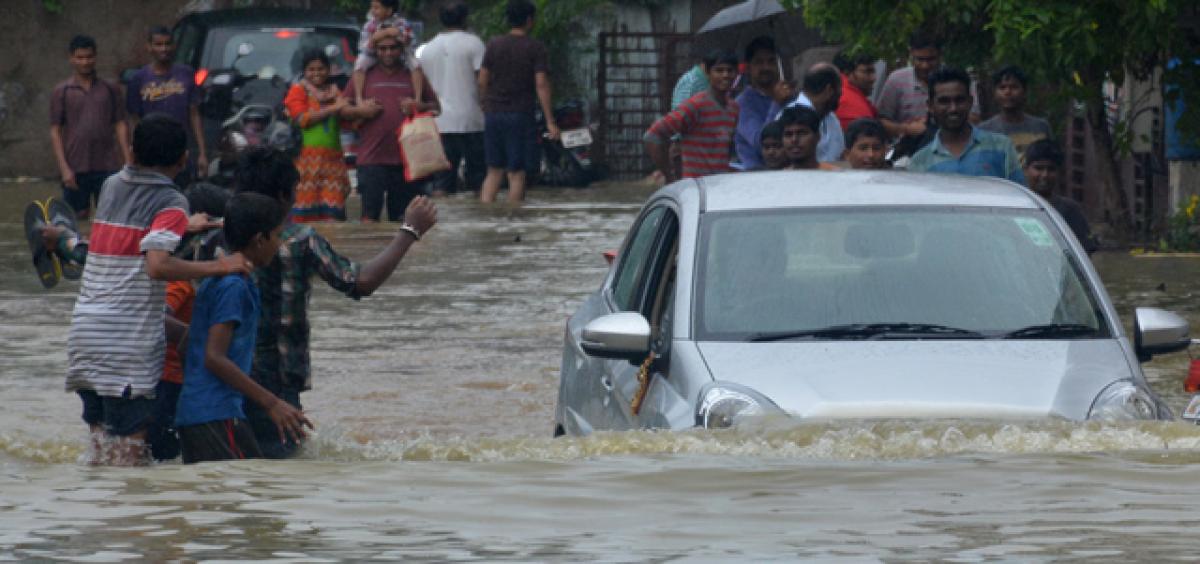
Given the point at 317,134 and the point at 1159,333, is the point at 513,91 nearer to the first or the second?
the point at 317,134

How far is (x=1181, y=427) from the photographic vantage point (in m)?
7.46

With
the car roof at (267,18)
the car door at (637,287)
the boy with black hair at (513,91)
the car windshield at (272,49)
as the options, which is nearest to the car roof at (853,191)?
the car door at (637,287)

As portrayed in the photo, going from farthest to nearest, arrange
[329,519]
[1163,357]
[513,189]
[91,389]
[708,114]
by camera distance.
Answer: [513,189] → [708,114] → [1163,357] → [91,389] → [329,519]

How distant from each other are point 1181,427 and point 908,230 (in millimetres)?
1203

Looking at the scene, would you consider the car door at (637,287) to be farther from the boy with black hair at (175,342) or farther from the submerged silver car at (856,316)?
the boy with black hair at (175,342)

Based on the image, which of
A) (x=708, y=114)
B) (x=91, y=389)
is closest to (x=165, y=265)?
(x=91, y=389)

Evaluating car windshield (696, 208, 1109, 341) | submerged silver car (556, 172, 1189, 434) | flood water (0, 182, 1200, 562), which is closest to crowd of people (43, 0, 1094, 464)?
flood water (0, 182, 1200, 562)

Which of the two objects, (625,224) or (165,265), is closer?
(165,265)

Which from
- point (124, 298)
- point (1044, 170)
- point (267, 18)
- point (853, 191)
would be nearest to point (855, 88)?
point (1044, 170)

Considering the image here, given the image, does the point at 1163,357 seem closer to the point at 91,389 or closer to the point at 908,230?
the point at 908,230

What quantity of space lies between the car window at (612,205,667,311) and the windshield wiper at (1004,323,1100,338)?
1.34 metres

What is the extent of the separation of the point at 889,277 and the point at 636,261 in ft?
3.58

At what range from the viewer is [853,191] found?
27.5 feet

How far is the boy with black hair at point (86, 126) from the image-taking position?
19125 mm
